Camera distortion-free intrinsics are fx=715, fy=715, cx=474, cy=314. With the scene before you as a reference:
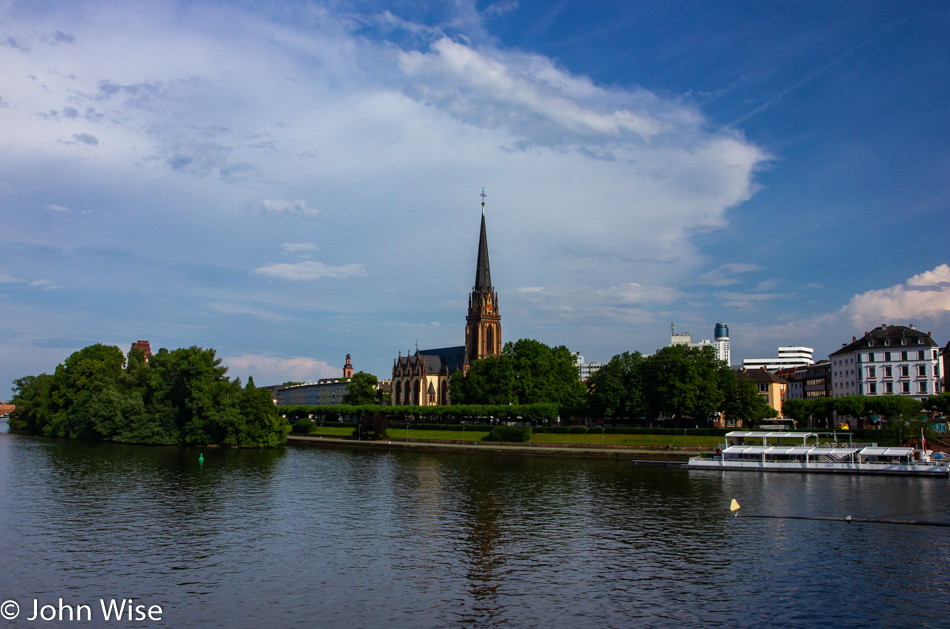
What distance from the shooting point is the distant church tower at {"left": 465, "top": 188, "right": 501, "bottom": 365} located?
19625cm

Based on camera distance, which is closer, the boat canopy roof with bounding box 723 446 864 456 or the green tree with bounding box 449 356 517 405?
the boat canopy roof with bounding box 723 446 864 456

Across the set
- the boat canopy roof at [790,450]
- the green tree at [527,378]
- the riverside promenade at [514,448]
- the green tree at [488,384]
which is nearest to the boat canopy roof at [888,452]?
the boat canopy roof at [790,450]

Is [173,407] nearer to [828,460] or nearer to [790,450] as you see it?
[790,450]

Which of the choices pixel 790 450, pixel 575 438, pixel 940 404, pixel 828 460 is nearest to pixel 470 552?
pixel 790 450

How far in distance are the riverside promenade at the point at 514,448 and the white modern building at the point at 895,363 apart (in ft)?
196

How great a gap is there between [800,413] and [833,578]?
9444cm

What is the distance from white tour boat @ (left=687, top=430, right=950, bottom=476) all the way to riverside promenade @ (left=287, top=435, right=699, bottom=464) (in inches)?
234

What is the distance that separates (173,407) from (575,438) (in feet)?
213

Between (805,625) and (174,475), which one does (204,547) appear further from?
(174,475)

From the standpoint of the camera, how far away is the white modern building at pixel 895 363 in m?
129

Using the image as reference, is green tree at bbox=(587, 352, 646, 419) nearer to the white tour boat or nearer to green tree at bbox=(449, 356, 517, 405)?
green tree at bbox=(449, 356, 517, 405)

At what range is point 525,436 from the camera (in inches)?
4387

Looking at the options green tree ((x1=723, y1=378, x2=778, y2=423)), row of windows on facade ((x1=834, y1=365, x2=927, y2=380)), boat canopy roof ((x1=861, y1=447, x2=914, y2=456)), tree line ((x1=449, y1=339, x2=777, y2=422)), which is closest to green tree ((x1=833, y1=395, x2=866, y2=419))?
tree line ((x1=449, y1=339, x2=777, y2=422))

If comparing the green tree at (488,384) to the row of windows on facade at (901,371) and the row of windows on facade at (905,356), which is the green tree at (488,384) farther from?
the row of windows on facade at (905,356)
